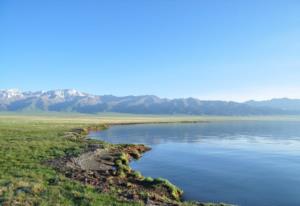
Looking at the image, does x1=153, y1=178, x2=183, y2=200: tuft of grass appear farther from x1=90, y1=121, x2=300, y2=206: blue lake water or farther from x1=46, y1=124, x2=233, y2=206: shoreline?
x1=90, y1=121, x2=300, y2=206: blue lake water

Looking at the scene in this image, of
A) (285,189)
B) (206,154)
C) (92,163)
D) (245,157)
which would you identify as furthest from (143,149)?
(285,189)

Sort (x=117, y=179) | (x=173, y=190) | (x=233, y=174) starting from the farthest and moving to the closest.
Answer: (x=233, y=174), (x=117, y=179), (x=173, y=190)

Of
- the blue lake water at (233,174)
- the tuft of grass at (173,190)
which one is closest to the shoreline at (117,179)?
the tuft of grass at (173,190)

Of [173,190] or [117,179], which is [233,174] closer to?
[173,190]

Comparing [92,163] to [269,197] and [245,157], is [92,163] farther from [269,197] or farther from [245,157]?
[245,157]

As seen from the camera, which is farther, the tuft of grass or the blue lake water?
the blue lake water

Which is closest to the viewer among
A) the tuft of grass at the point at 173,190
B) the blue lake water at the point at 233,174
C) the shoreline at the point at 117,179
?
the shoreline at the point at 117,179

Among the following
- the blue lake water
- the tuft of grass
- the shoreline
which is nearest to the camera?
the shoreline

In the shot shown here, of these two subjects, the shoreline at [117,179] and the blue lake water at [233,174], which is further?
the blue lake water at [233,174]

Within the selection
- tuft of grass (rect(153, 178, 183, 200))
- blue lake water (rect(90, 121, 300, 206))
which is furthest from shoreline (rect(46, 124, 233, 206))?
blue lake water (rect(90, 121, 300, 206))

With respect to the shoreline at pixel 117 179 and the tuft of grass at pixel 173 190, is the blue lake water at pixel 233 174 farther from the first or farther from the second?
→ the shoreline at pixel 117 179

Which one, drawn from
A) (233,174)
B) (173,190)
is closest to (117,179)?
(173,190)

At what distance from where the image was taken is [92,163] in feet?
142

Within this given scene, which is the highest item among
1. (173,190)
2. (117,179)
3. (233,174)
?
(117,179)
